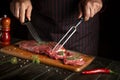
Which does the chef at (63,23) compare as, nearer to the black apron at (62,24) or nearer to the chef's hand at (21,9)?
the black apron at (62,24)

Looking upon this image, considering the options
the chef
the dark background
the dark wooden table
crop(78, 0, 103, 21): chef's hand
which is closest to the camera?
the dark wooden table

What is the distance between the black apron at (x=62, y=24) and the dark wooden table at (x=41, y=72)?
62 centimetres

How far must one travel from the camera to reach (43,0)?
2.69 meters

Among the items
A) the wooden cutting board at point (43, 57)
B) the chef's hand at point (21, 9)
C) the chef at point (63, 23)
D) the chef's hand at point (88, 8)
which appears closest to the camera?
the wooden cutting board at point (43, 57)

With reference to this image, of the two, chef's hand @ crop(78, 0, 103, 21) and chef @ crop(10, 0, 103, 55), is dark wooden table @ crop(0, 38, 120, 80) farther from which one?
chef @ crop(10, 0, 103, 55)

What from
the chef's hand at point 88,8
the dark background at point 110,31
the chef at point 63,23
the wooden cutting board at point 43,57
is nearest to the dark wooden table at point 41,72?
the wooden cutting board at point 43,57

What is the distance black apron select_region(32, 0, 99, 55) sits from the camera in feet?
8.46

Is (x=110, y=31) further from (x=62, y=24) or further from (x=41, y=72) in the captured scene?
(x=41, y=72)

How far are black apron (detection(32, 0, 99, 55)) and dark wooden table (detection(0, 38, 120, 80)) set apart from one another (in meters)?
0.62

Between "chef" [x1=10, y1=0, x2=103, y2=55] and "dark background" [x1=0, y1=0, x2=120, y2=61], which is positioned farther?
"dark background" [x1=0, y1=0, x2=120, y2=61]

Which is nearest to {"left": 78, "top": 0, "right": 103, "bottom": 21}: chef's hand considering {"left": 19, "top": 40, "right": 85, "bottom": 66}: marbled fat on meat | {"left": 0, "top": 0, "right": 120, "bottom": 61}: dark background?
{"left": 19, "top": 40, "right": 85, "bottom": 66}: marbled fat on meat

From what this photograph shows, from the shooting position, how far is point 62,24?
2584 millimetres

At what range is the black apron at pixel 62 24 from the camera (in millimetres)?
2580

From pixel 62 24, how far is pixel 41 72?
0.85 m
